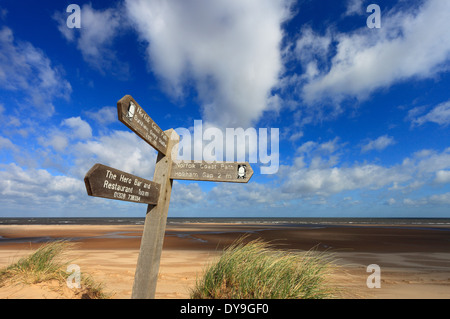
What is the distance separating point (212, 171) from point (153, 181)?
0.91 meters

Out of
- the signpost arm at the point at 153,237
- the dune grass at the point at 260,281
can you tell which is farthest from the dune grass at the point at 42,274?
the dune grass at the point at 260,281

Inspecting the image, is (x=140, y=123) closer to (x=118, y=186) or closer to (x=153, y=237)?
(x=118, y=186)

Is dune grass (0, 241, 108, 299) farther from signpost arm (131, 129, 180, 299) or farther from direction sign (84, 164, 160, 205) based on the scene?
direction sign (84, 164, 160, 205)

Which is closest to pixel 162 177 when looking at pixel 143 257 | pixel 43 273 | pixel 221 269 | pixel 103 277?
pixel 143 257

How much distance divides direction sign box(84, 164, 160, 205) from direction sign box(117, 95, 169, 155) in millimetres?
571

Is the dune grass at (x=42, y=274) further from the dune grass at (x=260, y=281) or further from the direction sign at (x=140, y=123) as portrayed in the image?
the direction sign at (x=140, y=123)

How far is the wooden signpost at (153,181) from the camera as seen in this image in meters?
2.81

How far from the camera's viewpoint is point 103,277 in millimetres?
6438

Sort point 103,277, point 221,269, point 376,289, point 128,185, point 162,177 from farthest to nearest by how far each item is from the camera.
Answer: point 103,277, point 376,289, point 221,269, point 162,177, point 128,185

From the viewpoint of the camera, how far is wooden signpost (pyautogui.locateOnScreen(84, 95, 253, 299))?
2812 millimetres

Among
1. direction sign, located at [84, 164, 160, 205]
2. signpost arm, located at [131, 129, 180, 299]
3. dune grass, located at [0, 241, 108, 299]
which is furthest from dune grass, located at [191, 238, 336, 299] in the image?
dune grass, located at [0, 241, 108, 299]

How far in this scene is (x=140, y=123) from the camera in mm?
3203
